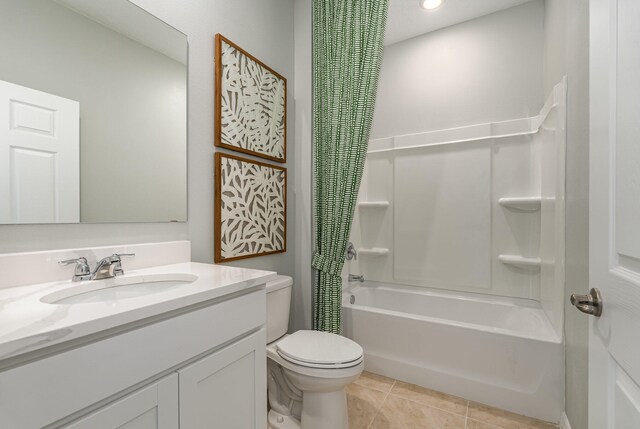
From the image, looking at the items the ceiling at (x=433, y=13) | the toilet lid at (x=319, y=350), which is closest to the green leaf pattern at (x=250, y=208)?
the toilet lid at (x=319, y=350)

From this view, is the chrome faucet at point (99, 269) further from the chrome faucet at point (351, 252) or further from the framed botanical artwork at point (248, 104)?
the chrome faucet at point (351, 252)

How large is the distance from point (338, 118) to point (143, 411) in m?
1.61

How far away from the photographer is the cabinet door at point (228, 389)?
0.86 m

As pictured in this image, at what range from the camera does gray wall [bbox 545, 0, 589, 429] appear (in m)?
1.23

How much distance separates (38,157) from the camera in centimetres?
99

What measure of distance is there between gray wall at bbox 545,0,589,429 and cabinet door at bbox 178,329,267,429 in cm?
134

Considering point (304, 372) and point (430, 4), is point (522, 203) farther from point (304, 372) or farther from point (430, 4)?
point (304, 372)

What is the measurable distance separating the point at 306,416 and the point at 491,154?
7.16 feet

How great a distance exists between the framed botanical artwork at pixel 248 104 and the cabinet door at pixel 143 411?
1.17 meters

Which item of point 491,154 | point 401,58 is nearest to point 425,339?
point 491,154

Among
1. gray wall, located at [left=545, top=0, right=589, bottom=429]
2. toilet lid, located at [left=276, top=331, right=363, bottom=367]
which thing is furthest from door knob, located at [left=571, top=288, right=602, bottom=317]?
toilet lid, located at [left=276, top=331, right=363, bottom=367]

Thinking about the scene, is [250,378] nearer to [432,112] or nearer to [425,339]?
[425,339]

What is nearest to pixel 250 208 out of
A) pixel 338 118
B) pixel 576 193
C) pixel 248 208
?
pixel 248 208

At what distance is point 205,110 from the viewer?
153 cm
